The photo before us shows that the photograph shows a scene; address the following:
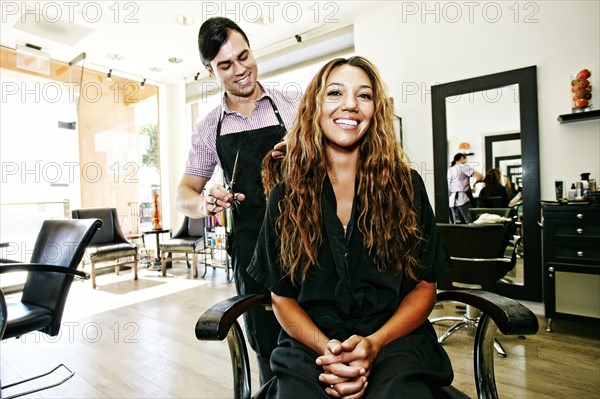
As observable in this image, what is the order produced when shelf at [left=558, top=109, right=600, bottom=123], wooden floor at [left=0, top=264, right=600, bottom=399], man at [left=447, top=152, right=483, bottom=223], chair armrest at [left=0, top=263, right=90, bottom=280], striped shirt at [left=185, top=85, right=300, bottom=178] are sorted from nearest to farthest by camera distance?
striped shirt at [left=185, top=85, right=300, bottom=178] < chair armrest at [left=0, top=263, right=90, bottom=280] < wooden floor at [left=0, top=264, right=600, bottom=399] < shelf at [left=558, top=109, right=600, bottom=123] < man at [left=447, top=152, right=483, bottom=223]

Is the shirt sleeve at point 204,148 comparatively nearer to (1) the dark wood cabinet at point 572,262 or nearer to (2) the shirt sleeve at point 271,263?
(2) the shirt sleeve at point 271,263

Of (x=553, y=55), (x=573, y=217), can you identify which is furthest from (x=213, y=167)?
(x=553, y=55)

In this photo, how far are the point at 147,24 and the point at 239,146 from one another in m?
3.48

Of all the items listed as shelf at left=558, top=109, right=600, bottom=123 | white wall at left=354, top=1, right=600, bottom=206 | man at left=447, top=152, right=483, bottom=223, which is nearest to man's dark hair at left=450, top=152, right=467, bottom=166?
man at left=447, top=152, right=483, bottom=223

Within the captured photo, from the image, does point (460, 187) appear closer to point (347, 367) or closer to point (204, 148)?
point (204, 148)

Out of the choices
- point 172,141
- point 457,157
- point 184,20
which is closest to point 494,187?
point 457,157

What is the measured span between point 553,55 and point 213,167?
9.64 ft

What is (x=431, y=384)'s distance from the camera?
88 cm

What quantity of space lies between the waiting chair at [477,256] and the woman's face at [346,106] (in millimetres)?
1612

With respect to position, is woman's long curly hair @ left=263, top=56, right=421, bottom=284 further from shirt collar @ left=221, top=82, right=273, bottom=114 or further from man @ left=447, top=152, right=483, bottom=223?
man @ left=447, top=152, right=483, bottom=223

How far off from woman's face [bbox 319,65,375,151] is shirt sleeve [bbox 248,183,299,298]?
278 mm

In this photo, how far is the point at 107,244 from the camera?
4.67 metres

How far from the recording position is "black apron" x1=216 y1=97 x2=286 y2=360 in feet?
4.26

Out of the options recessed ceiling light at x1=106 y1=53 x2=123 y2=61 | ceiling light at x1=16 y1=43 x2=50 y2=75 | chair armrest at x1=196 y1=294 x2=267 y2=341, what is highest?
recessed ceiling light at x1=106 y1=53 x2=123 y2=61
